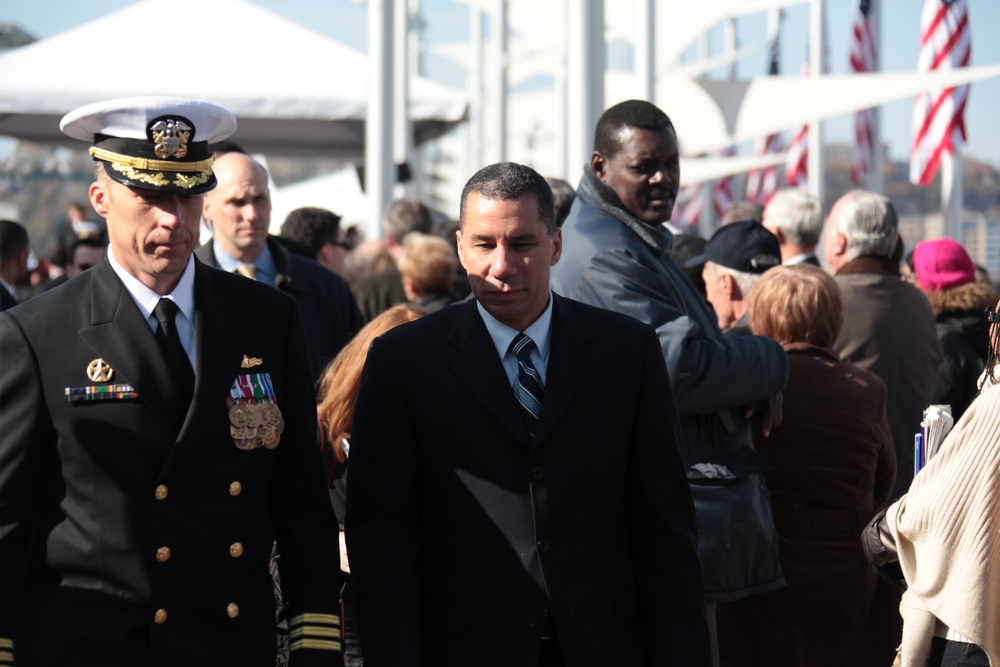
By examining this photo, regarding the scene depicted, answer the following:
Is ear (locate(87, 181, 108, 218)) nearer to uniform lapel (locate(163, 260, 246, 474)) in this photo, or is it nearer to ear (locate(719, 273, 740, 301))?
uniform lapel (locate(163, 260, 246, 474))

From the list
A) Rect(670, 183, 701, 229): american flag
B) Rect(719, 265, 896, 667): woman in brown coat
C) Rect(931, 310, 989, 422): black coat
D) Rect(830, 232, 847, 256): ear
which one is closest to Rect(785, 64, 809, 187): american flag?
Rect(670, 183, 701, 229): american flag

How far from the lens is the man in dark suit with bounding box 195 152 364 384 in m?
5.69

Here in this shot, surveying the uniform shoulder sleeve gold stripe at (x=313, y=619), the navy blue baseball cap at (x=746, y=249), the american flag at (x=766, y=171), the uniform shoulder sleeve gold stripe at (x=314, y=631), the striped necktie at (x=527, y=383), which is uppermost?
the american flag at (x=766, y=171)

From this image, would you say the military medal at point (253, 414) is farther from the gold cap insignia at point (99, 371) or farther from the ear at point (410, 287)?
the ear at point (410, 287)

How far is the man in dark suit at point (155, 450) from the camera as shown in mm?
3035

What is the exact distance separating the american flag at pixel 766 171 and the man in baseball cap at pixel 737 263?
63.0 ft

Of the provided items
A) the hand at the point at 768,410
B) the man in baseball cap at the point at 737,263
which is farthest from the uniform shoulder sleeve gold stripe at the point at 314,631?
the man in baseball cap at the point at 737,263

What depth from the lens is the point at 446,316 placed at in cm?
353

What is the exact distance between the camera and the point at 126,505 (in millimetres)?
3059

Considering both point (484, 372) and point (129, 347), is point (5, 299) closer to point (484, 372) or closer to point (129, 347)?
point (129, 347)

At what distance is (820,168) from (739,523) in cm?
1806

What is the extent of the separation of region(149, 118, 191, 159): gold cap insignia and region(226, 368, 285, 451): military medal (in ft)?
1.86

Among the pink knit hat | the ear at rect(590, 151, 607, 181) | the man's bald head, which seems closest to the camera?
the ear at rect(590, 151, 607, 181)

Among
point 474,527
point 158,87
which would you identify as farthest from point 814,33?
point 474,527
